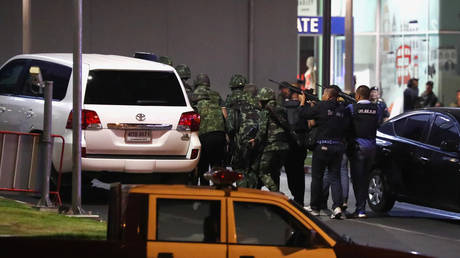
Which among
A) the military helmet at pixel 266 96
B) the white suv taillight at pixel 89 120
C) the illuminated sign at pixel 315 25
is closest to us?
the white suv taillight at pixel 89 120

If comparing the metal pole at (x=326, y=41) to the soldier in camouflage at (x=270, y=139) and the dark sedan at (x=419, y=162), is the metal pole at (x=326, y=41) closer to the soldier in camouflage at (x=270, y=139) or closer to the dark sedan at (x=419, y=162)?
the dark sedan at (x=419, y=162)

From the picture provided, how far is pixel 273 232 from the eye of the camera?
7.95 meters

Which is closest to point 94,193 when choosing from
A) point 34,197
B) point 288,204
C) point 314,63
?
point 34,197

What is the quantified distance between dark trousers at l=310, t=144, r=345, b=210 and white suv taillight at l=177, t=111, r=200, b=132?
158 centimetres

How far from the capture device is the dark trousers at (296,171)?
1534 cm

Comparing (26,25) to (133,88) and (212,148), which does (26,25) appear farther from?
(133,88)

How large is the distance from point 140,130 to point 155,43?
1148 cm

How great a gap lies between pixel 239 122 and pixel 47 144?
10.4 feet

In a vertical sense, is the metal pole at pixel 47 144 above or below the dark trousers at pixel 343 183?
above

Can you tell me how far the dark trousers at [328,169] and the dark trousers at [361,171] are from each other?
274 millimetres

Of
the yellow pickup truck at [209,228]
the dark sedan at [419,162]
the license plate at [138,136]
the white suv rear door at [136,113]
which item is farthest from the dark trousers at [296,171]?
the yellow pickup truck at [209,228]

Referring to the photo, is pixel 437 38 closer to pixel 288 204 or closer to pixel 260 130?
pixel 260 130

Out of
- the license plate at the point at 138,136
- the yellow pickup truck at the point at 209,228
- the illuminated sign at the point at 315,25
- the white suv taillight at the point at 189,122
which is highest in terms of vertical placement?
the illuminated sign at the point at 315,25

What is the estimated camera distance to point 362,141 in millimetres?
15094
